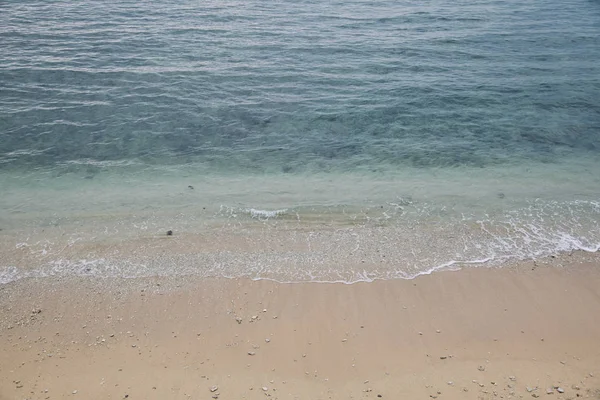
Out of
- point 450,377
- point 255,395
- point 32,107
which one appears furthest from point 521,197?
point 32,107

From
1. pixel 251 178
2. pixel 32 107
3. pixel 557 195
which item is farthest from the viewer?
pixel 32 107

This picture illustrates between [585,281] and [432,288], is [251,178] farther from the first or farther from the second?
[585,281]

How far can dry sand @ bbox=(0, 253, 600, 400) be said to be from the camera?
300 inches

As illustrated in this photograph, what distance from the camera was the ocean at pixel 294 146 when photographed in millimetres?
10891

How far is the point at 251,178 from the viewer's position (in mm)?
13633

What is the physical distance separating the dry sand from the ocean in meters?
0.60

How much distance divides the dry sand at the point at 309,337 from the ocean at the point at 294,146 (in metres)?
0.60

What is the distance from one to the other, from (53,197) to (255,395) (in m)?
8.57

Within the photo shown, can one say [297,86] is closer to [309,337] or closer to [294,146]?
[294,146]

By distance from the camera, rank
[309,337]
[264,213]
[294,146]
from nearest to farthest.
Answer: [309,337], [264,213], [294,146]

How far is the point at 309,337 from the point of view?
857cm

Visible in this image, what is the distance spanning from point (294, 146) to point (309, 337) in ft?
26.0

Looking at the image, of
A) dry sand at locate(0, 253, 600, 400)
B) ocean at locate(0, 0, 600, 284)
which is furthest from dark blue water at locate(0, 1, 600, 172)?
dry sand at locate(0, 253, 600, 400)

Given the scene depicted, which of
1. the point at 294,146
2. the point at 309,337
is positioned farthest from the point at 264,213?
the point at 309,337
